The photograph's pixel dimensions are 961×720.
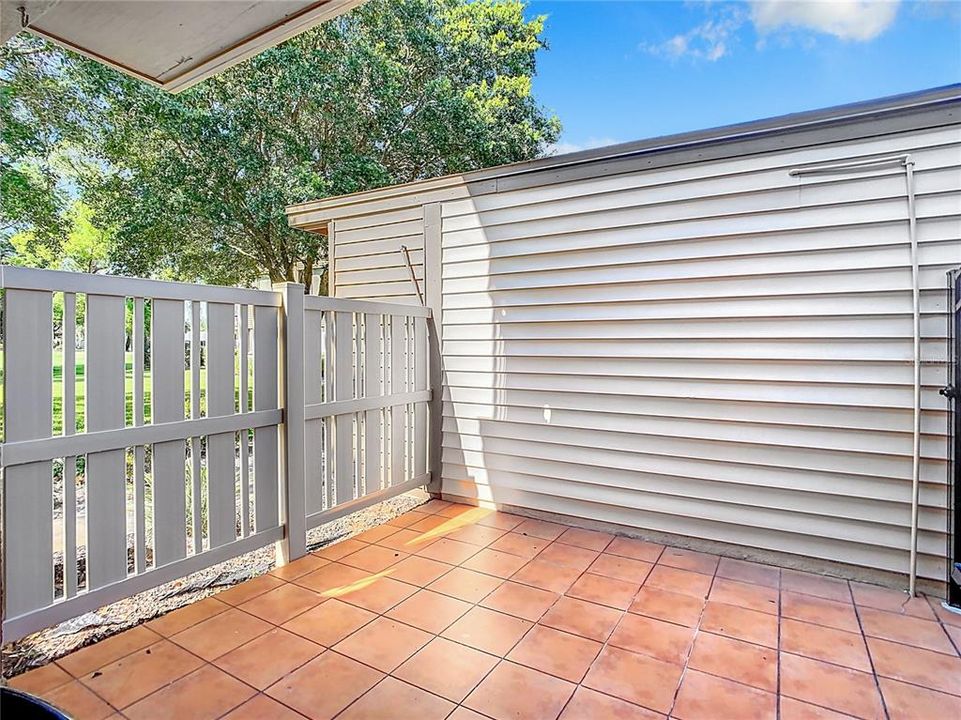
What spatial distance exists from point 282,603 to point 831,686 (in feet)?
7.17

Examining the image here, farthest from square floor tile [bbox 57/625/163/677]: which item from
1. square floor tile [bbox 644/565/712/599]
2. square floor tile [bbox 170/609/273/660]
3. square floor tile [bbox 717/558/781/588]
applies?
square floor tile [bbox 717/558/781/588]

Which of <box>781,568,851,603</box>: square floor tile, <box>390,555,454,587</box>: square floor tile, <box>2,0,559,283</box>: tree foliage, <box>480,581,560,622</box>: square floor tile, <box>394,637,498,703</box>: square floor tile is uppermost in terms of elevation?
<box>2,0,559,283</box>: tree foliage

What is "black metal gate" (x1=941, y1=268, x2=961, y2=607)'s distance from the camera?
2.30 metres

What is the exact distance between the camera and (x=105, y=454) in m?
2.09

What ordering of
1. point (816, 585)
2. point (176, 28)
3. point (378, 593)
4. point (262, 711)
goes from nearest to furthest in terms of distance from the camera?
point (176, 28) → point (262, 711) → point (378, 593) → point (816, 585)

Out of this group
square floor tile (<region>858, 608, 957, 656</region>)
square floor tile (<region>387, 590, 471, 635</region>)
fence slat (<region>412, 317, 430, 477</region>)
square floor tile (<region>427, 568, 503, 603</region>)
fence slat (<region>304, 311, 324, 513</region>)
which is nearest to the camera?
square floor tile (<region>858, 608, 957, 656</region>)

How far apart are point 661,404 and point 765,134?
1.54m

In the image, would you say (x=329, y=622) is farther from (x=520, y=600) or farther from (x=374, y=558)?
(x=520, y=600)

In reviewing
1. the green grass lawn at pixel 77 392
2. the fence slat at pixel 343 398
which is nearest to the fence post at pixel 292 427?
the fence slat at pixel 343 398

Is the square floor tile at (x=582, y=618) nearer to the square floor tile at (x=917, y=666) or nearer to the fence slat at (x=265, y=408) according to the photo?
the square floor tile at (x=917, y=666)

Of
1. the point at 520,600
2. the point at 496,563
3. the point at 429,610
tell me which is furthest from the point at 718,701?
the point at 496,563

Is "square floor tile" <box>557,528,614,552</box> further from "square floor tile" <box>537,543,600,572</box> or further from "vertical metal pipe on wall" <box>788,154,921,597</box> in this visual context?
"vertical metal pipe on wall" <box>788,154,921,597</box>

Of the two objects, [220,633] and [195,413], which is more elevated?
[195,413]

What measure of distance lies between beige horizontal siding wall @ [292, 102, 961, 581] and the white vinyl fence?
2.68ft
